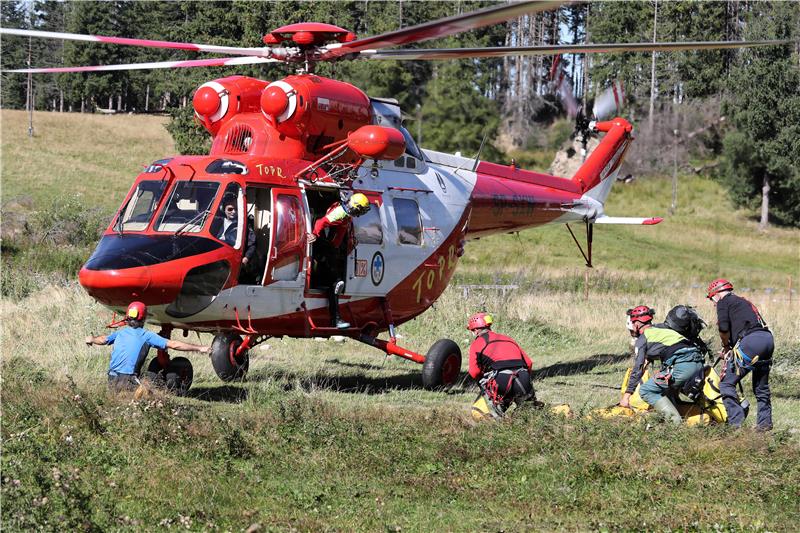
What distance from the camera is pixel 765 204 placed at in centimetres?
5241

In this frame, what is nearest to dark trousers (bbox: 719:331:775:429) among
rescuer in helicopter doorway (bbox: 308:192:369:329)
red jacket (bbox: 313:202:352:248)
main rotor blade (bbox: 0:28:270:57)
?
rescuer in helicopter doorway (bbox: 308:192:369:329)

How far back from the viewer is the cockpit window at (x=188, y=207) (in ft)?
40.7

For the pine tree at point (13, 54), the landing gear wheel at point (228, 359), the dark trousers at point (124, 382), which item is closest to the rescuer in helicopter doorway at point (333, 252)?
the landing gear wheel at point (228, 359)

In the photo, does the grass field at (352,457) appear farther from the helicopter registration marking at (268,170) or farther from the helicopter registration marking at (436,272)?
the helicopter registration marking at (268,170)

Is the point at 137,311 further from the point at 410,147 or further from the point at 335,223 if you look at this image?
the point at 410,147

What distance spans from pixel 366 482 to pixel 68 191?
1781 inches

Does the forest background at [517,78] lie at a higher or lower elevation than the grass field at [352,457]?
higher

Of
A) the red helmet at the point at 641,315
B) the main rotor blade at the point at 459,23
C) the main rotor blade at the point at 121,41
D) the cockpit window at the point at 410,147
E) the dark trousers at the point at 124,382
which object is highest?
the main rotor blade at the point at 121,41

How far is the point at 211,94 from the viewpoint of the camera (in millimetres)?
14062

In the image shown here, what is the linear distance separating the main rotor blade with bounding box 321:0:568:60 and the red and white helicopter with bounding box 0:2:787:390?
0.08 meters

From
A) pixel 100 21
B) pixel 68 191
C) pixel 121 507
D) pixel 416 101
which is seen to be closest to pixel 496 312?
pixel 121 507

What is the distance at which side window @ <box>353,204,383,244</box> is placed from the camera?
14336 mm

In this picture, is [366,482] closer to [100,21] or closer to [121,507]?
[121,507]

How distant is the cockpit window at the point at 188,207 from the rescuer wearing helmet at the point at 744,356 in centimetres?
626
